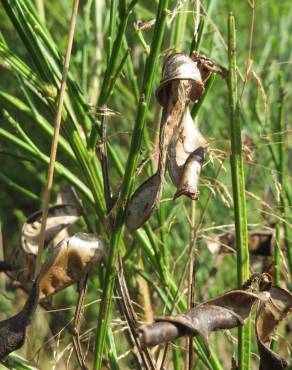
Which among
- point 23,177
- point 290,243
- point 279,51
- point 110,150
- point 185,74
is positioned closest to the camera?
point 185,74

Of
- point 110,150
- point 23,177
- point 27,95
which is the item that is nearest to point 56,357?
point 110,150

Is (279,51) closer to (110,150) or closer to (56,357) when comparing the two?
(110,150)

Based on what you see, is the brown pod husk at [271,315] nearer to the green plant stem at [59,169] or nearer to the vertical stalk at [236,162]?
the vertical stalk at [236,162]

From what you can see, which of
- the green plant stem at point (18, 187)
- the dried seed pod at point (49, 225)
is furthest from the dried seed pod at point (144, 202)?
the green plant stem at point (18, 187)

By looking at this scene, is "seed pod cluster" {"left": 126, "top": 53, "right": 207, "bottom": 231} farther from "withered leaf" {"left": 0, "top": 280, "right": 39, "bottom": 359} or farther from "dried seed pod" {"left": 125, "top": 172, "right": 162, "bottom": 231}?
"withered leaf" {"left": 0, "top": 280, "right": 39, "bottom": 359}

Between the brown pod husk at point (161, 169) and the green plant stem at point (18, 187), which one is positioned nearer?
the brown pod husk at point (161, 169)

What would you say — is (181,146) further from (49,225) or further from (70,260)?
(49,225)
